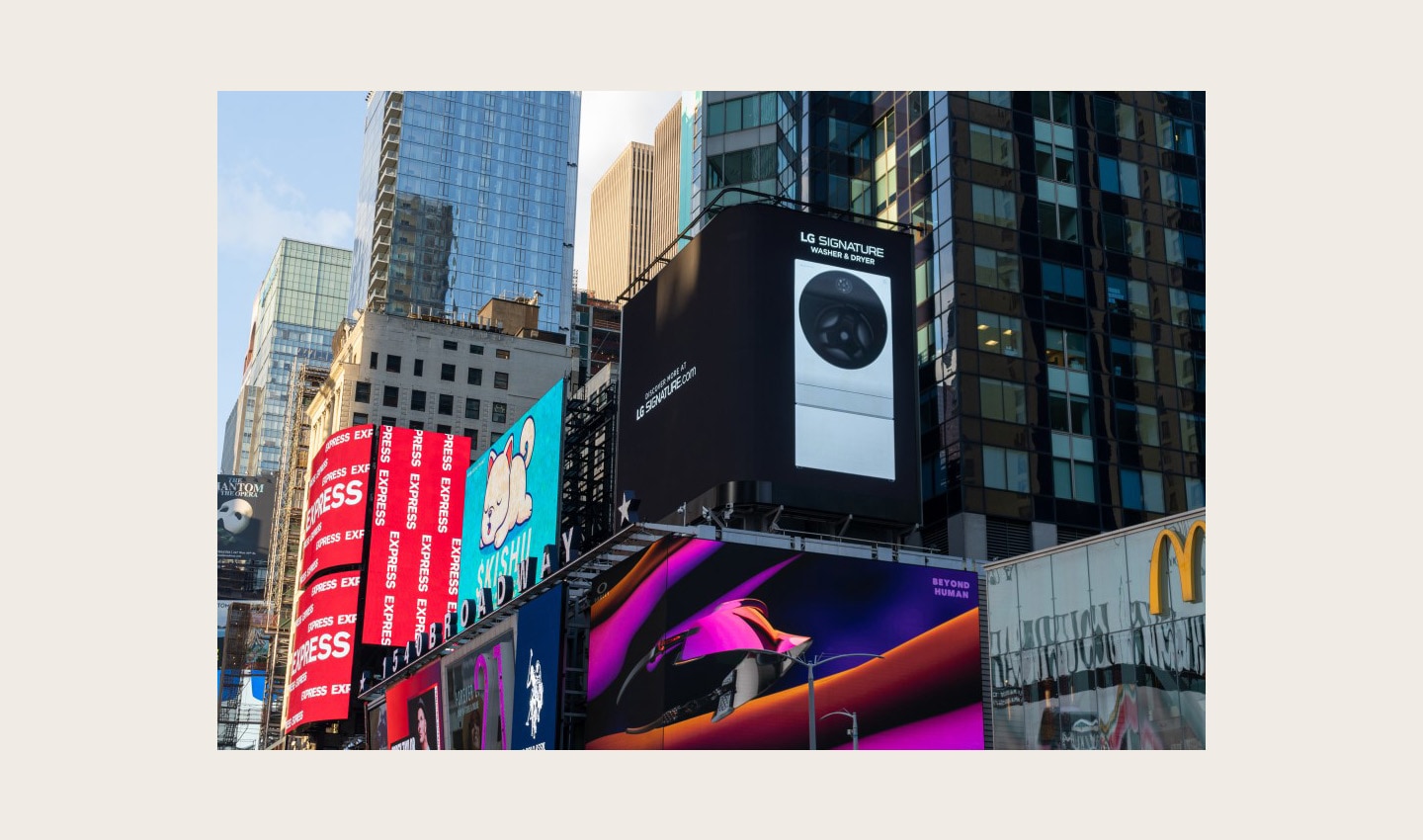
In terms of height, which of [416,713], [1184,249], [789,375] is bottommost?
[416,713]

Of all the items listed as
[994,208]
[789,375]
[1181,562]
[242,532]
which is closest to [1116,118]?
[994,208]

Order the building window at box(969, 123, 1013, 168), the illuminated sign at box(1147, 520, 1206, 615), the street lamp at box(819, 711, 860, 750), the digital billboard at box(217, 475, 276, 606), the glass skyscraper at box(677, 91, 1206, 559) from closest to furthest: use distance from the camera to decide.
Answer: the illuminated sign at box(1147, 520, 1206, 615) → the street lamp at box(819, 711, 860, 750) → the glass skyscraper at box(677, 91, 1206, 559) → the building window at box(969, 123, 1013, 168) → the digital billboard at box(217, 475, 276, 606)

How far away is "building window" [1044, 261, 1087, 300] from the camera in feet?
225

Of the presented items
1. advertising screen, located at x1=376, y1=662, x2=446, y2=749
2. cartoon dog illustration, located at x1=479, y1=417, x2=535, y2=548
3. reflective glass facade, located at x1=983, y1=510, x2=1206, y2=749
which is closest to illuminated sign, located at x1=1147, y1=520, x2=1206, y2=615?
reflective glass facade, located at x1=983, y1=510, x2=1206, y2=749

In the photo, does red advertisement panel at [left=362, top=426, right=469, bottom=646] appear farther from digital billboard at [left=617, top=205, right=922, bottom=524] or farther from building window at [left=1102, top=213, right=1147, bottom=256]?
building window at [left=1102, top=213, right=1147, bottom=256]

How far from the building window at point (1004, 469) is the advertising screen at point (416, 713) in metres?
30.4

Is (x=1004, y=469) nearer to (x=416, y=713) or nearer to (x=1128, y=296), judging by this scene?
(x=1128, y=296)

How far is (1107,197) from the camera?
71.5 meters

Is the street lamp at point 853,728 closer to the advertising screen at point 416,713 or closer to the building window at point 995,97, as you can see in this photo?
the advertising screen at point 416,713

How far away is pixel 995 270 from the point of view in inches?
2653

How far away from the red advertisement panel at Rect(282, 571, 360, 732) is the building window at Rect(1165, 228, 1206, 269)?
52678 millimetres

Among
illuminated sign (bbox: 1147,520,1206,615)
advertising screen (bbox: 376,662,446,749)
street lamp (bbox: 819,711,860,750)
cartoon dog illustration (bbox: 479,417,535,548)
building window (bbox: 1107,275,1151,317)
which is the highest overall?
building window (bbox: 1107,275,1151,317)

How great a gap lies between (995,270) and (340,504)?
165 ft

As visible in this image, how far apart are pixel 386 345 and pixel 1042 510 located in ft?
271
